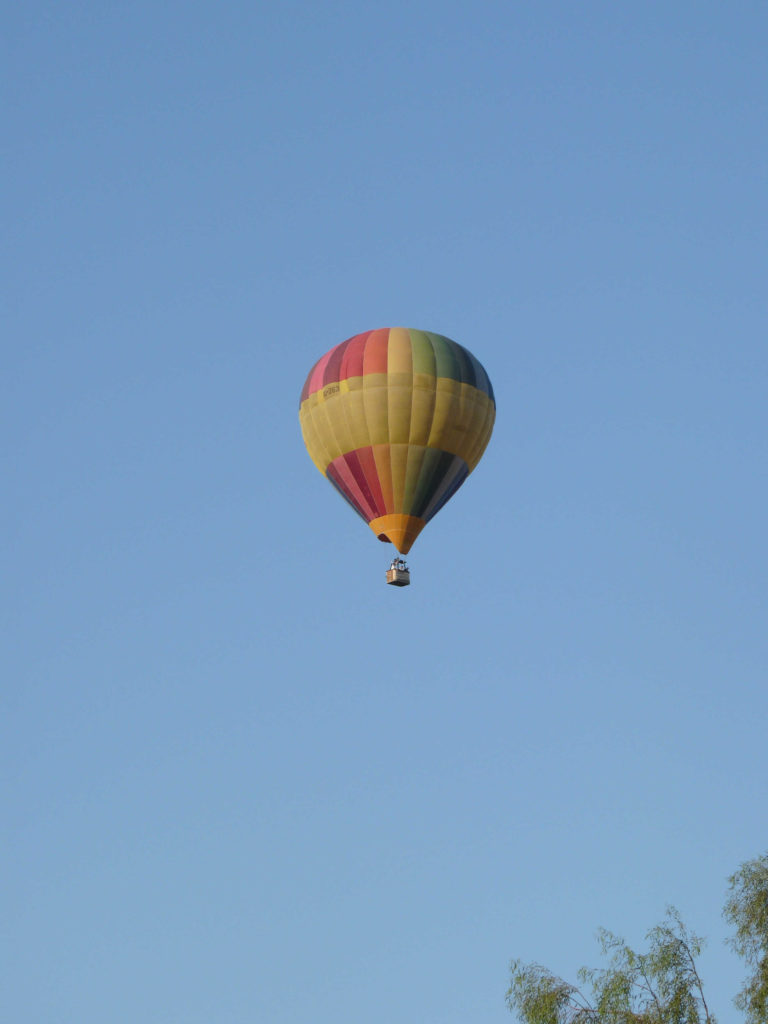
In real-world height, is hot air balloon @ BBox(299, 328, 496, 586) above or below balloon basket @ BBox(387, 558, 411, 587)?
above

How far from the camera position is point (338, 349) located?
6056cm

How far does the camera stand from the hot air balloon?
5862 centimetres

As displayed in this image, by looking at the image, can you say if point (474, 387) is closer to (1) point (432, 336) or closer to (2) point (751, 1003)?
(1) point (432, 336)

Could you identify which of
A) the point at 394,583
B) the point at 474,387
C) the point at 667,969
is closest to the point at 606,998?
the point at 667,969

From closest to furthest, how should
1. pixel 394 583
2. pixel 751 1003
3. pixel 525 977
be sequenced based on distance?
pixel 751 1003 < pixel 525 977 < pixel 394 583

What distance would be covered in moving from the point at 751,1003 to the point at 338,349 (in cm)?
2404

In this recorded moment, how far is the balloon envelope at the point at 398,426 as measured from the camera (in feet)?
192

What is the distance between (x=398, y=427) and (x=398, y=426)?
3 cm

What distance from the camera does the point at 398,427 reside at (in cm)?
5853

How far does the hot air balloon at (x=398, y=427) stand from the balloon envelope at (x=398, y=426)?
0.03 m

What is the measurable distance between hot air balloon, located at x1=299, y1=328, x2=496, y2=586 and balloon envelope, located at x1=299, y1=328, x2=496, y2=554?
25 millimetres

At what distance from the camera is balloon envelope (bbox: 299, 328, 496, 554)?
58625 mm

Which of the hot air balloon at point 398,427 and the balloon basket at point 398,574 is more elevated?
the hot air balloon at point 398,427

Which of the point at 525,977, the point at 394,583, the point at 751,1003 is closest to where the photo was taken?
the point at 751,1003
